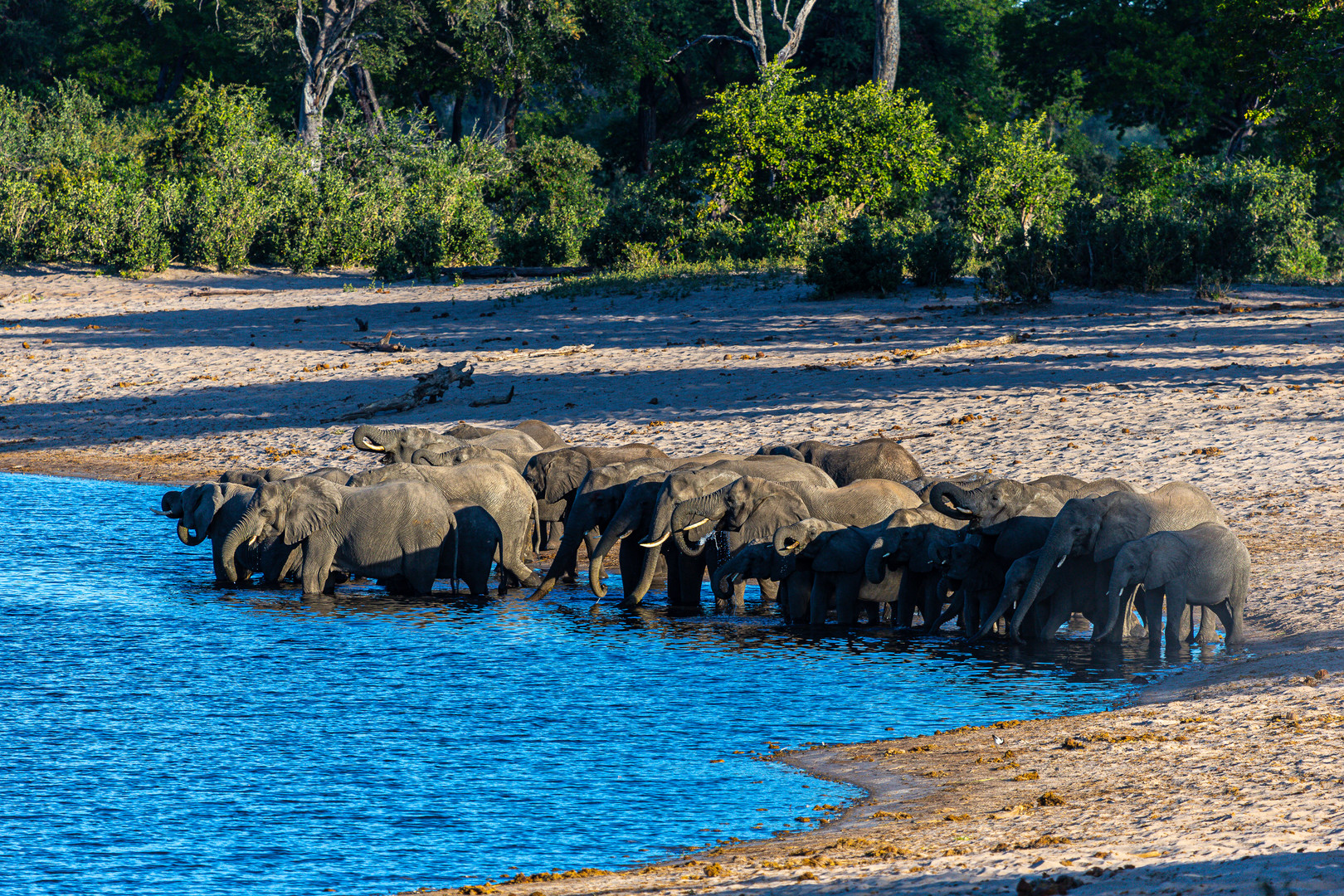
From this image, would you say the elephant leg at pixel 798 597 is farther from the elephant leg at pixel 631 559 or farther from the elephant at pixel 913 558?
the elephant leg at pixel 631 559

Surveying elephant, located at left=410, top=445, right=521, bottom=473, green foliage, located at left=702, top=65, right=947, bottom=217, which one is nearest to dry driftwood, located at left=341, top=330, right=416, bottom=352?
elephant, located at left=410, top=445, right=521, bottom=473

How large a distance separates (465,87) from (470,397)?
33.0 meters

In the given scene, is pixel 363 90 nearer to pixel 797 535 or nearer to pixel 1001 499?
pixel 797 535

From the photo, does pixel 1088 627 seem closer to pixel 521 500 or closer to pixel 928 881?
pixel 521 500

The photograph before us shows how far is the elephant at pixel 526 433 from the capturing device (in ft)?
50.6

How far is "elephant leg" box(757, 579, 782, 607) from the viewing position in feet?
41.1

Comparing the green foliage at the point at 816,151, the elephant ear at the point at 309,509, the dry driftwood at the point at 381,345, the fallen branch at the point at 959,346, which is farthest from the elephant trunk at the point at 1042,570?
the green foliage at the point at 816,151

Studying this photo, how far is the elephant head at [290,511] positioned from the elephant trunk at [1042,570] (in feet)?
17.7

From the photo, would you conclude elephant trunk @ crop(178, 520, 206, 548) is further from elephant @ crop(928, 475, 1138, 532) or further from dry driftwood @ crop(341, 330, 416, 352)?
dry driftwood @ crop(341, 330, 416, 352)

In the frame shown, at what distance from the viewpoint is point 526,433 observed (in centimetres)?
1582

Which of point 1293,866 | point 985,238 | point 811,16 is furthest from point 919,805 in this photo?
point 811,16

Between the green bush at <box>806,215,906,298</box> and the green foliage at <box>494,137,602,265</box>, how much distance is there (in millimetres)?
9308

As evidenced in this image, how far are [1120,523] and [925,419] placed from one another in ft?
23.3

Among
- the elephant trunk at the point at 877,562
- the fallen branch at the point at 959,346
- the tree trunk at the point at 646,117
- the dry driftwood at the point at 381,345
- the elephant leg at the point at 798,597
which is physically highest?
the tree trunk at the point at 646,117
